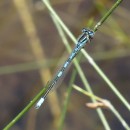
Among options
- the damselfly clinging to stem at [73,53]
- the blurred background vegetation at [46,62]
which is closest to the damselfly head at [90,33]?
the damselfly clinging to stem at [73,53]

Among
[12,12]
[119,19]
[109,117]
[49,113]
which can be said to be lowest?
[109,117]

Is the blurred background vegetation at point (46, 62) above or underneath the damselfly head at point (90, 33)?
above

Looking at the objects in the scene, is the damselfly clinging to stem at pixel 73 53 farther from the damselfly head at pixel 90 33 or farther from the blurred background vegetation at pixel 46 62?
the blurred background vegetation at pixel 46 62

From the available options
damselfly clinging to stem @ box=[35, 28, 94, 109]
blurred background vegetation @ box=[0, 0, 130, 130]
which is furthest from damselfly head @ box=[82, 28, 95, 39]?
blurred background vegetation @ box=[0, 0, 130, 130]

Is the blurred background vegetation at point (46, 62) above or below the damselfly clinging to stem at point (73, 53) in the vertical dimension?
above

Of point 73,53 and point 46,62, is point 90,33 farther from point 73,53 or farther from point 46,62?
point 46,62

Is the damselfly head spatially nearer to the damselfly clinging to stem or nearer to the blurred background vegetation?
the damselfly clinging to stem

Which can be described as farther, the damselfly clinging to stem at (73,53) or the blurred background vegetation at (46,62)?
the blurred background vegetation at (46,62)

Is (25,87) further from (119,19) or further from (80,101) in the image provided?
(119,19)

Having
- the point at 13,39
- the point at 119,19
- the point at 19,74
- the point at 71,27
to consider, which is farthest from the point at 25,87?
the point at 119,19
